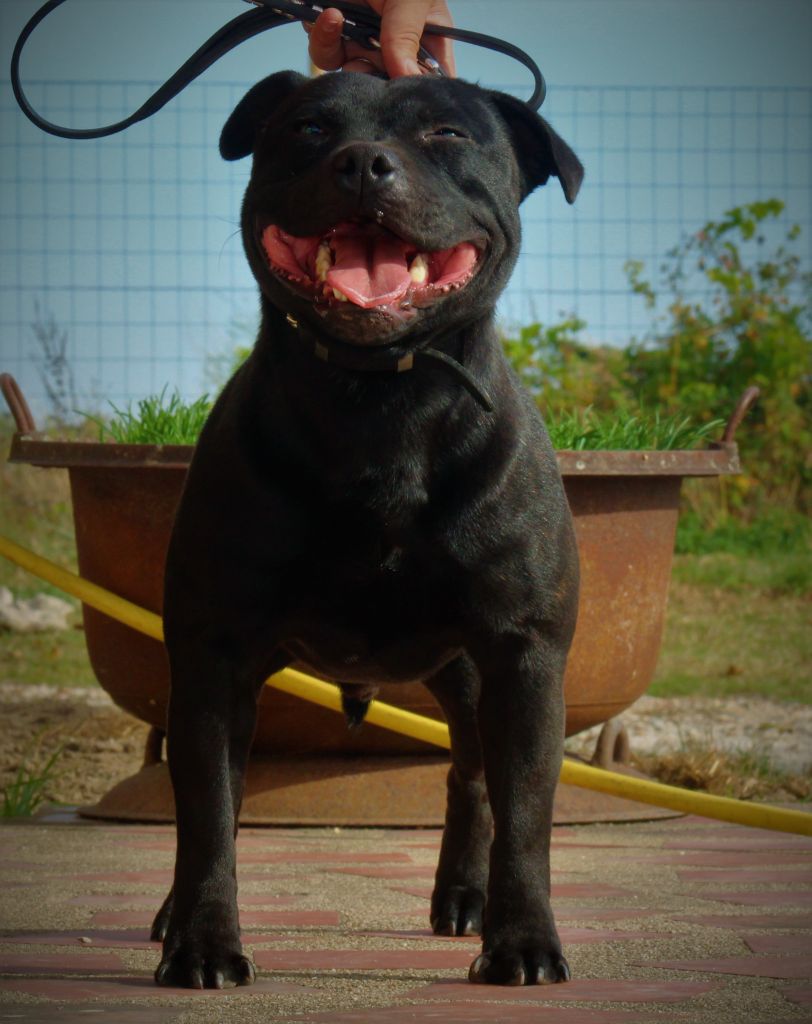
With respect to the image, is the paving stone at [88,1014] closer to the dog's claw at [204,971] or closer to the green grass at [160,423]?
the dog's claw at [204,971]

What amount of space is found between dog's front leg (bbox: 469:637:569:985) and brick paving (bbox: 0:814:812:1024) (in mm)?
110

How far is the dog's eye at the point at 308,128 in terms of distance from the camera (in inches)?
96.7

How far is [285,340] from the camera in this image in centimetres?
253

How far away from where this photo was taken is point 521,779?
2.40m

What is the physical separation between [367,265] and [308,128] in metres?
0.29

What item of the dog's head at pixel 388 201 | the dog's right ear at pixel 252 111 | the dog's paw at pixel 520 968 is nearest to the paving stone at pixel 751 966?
the dog's paw at pixel 520 968

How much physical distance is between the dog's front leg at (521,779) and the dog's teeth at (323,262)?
2.19 ft

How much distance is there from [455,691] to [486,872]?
0.36 meters

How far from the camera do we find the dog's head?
2.26 m

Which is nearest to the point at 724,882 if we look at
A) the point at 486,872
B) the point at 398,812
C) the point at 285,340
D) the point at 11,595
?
the point at 486,872

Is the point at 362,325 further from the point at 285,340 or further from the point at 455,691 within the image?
the point at 455,691

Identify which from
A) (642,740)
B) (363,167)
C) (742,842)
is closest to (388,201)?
(363,167)

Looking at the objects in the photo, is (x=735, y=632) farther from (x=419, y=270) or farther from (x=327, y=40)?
(x=419, y=270)

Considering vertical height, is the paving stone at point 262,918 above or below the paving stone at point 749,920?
below
